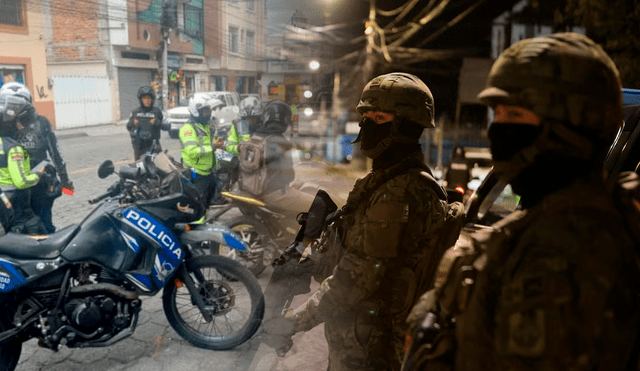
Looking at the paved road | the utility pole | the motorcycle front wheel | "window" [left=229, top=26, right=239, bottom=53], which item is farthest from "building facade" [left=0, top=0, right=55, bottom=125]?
the motorcycle front wheel

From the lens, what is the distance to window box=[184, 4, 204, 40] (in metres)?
5.71

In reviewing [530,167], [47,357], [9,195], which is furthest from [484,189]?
[9,195]

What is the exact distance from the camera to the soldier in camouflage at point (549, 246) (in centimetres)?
96

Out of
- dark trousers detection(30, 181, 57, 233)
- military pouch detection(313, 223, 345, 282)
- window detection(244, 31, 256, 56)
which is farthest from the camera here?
window detection(244, 31, 256, 56)

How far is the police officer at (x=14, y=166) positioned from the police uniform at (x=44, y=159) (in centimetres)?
13

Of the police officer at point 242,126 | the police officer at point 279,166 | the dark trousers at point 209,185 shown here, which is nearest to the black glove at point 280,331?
the police officer at point 279,166

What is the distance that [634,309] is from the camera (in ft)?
3.33

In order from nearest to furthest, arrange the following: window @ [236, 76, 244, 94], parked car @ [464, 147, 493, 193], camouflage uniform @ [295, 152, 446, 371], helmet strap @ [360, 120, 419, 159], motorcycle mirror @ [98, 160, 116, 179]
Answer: camouflage uniform @ [295, 152, 446, 371] < helmet strap @ [360, 120, 419, 159] < motorcycle mirror @ [98, 160, 116, 179] < window @ [236, 76, 244, 94] < parked car @ [464, 147, 493, 193]

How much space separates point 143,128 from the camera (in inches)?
236

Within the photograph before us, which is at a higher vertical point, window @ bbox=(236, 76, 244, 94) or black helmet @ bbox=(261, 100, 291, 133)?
window @ bbox=(236, 76, 244, 94)

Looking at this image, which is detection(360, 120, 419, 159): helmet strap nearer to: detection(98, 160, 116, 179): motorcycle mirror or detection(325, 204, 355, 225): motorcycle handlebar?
detection(325, 204, 355, 225): motorcycle handlebar

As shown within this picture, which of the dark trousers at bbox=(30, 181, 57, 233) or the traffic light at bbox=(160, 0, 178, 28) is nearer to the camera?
the dark trousers at bbox=(30, 181, 57, 233)

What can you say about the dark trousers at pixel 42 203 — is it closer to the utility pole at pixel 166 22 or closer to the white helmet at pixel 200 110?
the white helmet at pixel 200 110

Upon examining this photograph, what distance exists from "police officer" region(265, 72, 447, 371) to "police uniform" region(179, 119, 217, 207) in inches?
112
